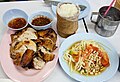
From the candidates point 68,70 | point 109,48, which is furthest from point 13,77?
point 109,48

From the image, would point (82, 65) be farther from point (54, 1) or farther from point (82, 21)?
point (54, 1)

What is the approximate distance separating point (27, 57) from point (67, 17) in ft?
0.83

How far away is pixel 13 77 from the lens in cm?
80

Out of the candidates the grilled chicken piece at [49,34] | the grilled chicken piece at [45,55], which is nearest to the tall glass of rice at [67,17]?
the grilled chicken piece at [49,34]

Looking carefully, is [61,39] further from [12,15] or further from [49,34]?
[12,15]

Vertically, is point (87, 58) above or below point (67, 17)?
below

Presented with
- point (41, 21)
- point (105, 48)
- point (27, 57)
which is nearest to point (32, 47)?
point (27, 57)

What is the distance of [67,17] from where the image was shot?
0.88 meters

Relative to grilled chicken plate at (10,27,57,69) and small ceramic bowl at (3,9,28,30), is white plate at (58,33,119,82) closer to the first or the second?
grilled chicken plate at (10,27,57,69)

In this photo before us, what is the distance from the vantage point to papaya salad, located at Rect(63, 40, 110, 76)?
0.86 meters

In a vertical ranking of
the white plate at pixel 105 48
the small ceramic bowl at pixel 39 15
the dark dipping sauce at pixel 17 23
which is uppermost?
the small ceramic bowl at pixel 39 15

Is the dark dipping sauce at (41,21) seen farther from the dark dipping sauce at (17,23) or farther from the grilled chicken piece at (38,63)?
the grilled chicken piece at (38,63)

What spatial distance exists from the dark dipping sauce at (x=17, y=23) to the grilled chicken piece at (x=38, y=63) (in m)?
0.22

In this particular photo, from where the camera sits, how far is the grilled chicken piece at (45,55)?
84 cm
